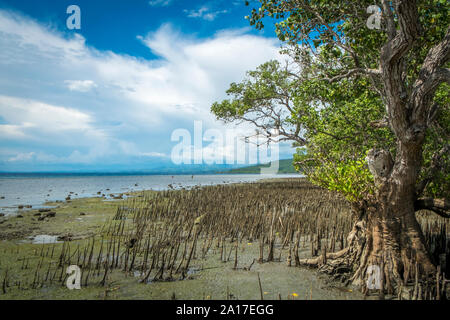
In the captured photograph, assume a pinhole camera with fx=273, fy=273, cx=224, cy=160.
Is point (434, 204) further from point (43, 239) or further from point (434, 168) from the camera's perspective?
point (43, 239)

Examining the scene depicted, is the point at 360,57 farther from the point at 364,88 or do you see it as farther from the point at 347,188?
the point at 347,188

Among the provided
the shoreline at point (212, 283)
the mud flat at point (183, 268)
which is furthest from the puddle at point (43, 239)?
the shoreline at point (212, 283)

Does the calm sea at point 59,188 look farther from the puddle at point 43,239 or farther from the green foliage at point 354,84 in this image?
the green foliage at point 354,84

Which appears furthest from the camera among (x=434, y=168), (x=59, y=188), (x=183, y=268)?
(x=59, y=188)

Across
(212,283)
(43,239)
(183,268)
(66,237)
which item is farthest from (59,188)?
(212,283)

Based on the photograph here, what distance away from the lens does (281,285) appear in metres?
4.59

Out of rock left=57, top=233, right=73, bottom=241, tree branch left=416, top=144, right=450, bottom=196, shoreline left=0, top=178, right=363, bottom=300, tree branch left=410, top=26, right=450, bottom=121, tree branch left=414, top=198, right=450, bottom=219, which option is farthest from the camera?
rock left=57, top=233, right=73, bottom=241

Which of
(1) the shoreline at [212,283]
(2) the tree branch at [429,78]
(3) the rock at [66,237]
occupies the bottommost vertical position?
(3) the rock at [66,237]

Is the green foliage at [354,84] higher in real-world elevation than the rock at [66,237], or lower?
higher

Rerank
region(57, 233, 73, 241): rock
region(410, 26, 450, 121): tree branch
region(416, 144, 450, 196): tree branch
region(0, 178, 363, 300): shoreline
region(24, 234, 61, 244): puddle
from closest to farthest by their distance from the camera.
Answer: region(410, 26, 450, 121): tree branch < region(0, 178, 363, 300): shoreline < region(416, 144, 450, 196): tree branch < region(24, 234, 61, 244): puddle < region(57, 233, 73, 241): rock

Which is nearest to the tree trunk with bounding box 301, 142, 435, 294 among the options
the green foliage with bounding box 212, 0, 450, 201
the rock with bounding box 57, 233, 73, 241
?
the green foliage with bounding box 212, 0, 450, 201

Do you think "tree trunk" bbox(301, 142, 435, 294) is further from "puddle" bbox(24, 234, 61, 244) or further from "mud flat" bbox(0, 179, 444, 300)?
"puddle" bbox(24, 234, 61, 244)

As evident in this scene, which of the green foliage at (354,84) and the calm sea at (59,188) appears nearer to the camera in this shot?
the green foliage at (354,84)

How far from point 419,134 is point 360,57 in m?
3.41
